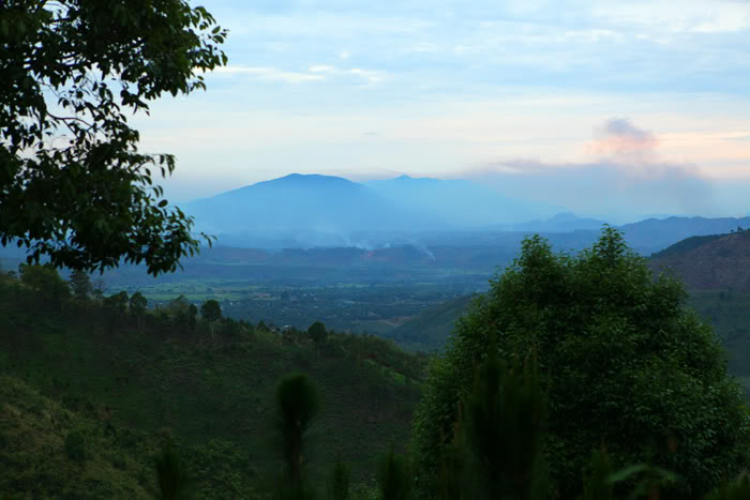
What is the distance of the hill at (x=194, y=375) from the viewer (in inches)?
1507

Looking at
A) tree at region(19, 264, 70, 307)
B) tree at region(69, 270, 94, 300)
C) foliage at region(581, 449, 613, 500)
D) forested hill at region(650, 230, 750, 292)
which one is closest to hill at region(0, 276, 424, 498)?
tree at region(19, 264, 70, 307)

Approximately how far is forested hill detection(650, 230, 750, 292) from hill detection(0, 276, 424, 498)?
12893 cm

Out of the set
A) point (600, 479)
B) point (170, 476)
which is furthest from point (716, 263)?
point (170, 476)

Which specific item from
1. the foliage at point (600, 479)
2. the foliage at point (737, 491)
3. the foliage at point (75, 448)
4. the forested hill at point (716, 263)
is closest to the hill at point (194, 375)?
the foliage at point (75, 448)

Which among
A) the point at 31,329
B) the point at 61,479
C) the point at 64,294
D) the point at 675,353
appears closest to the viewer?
the point at 675,353

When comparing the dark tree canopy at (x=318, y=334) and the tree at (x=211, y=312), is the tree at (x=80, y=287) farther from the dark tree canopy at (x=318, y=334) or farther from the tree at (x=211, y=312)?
the dark tree canopy at (x=318, y=334)

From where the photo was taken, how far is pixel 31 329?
4572 cm

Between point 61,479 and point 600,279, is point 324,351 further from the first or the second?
point 600,279

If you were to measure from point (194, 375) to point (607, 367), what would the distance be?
118 ft

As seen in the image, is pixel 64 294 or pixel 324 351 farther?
pixel 324 351

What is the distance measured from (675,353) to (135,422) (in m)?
31.1

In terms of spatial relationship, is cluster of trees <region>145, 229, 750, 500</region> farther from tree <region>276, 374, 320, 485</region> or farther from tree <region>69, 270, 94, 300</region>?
tree <region>69, 270, 94, 300</region>

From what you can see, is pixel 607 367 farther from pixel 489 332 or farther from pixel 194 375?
Answer: pixel 194 375

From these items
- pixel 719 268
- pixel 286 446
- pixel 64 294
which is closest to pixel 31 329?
pixel 64 294
